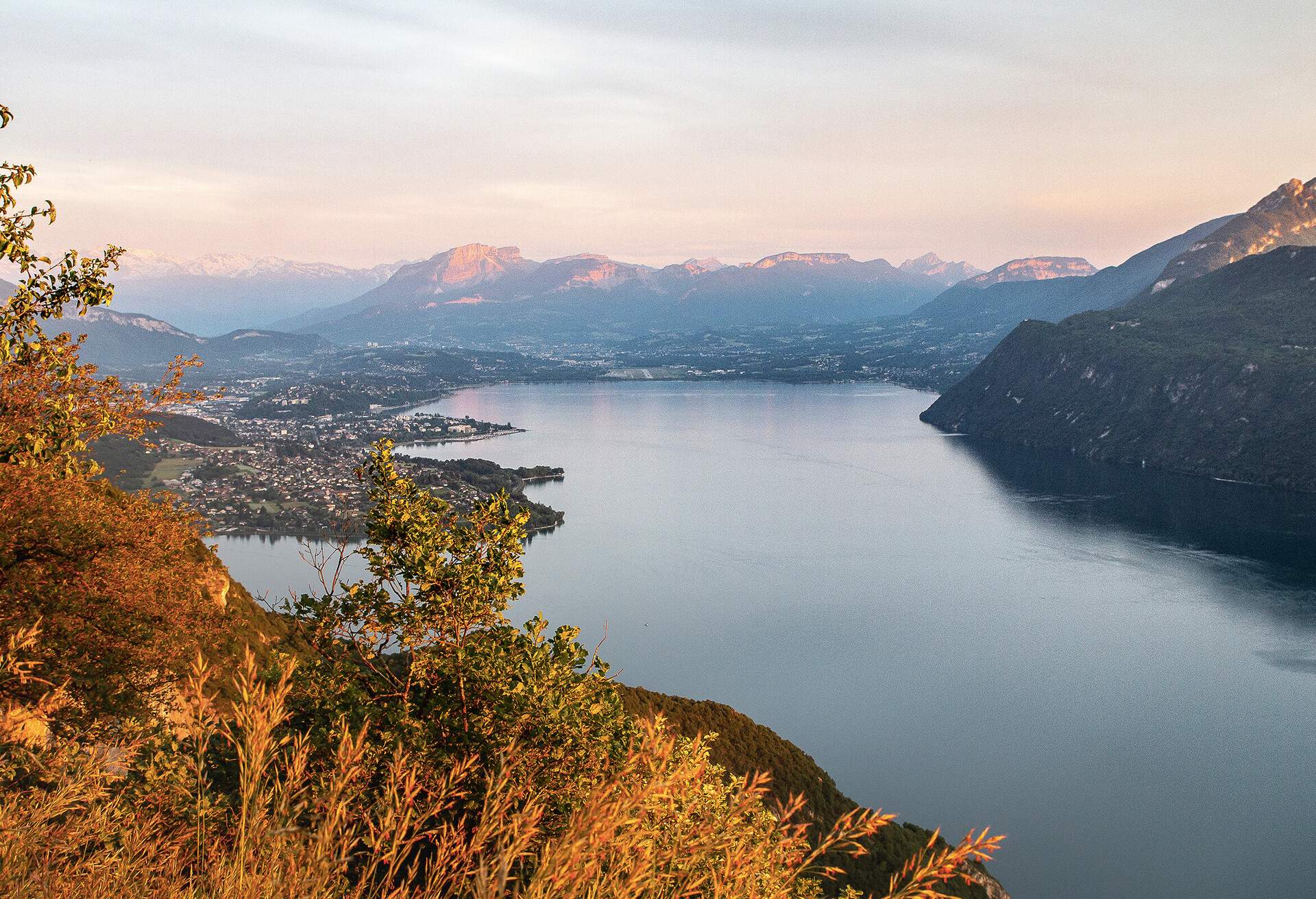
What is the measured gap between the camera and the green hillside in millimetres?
96688

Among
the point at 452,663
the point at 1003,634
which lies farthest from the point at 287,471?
the point at 452,663

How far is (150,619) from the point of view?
10016 millimetres

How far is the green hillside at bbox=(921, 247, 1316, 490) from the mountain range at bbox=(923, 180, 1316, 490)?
7.5 inches

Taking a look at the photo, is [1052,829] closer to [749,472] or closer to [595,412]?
[749,472]

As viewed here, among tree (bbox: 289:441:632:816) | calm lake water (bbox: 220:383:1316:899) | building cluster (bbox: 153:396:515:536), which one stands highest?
tree (bbox: 289:441:632:816)

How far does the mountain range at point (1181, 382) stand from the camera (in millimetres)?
96688

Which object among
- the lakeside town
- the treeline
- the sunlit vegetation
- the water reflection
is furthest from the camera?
the treeline

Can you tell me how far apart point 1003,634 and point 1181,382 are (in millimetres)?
78952

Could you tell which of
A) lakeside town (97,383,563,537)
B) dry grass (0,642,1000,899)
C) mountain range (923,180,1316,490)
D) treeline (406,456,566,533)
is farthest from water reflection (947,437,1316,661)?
dry grass (0,642,1000,899)

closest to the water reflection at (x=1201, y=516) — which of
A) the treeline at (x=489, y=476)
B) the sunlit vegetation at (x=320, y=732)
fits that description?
the treeline at (x=489, y=476)

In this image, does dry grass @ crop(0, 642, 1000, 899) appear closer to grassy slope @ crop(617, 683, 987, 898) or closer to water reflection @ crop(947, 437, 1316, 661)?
grassy slope @ crop(617, 683, 987, 898)

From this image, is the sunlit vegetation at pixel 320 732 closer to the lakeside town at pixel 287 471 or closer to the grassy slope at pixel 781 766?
the grassy slope at pixel 781 766

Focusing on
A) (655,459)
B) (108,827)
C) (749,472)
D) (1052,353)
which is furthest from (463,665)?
(1052,353)

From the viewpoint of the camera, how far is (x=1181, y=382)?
113562 millimetres
